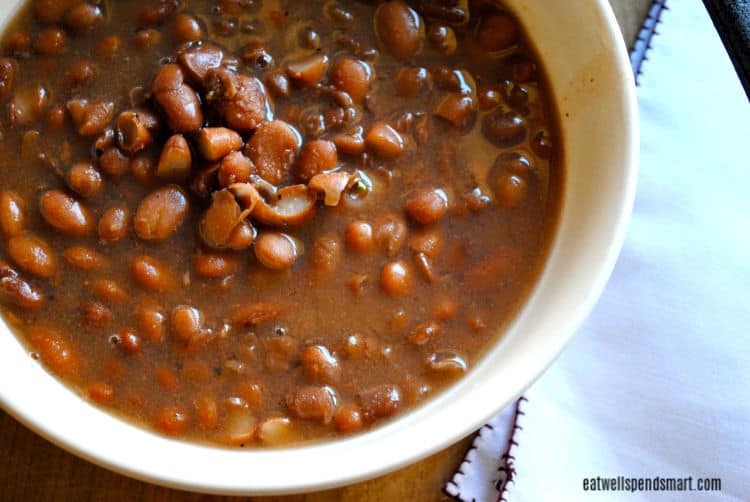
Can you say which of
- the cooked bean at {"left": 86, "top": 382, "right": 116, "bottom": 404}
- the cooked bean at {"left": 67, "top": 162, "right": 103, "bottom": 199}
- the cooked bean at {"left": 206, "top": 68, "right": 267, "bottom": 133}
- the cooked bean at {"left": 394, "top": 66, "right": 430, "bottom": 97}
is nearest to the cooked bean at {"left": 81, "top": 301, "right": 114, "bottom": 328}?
the cooked bean at {"left": 86, "top": 382, "right": 116, "bottom": 404}

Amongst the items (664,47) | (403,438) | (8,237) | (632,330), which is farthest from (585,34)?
(8,237)

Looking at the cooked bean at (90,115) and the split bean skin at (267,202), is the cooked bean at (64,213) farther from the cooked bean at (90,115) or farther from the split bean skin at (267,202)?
the cooked bean at (90,115)

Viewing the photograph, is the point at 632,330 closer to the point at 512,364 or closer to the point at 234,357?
the point at 512,364

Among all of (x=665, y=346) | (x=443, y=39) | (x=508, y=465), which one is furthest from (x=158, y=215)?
(x=665, y=346)

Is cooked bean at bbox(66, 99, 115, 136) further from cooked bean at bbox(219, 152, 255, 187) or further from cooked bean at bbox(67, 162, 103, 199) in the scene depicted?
cooked bean at bbox(219, 152, 255, 187)

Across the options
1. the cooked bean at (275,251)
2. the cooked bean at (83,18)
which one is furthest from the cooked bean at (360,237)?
the cooked bean at (83,18)

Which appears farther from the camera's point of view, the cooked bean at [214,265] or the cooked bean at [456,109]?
the cooked bean at [456,109]
